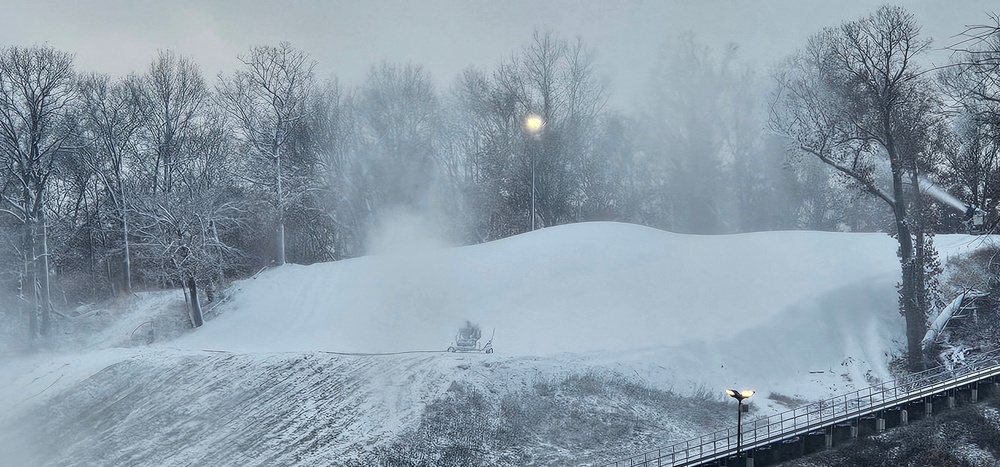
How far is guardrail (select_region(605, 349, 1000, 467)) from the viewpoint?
21.5 meters

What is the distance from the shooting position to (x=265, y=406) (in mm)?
26516

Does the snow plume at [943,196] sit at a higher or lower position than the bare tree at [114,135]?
lower

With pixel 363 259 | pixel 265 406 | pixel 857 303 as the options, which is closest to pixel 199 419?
pixel 265 406

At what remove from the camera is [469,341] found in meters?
30.8

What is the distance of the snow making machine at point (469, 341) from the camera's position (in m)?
30.5

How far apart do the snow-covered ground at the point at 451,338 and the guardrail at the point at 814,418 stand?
1565 millimetres

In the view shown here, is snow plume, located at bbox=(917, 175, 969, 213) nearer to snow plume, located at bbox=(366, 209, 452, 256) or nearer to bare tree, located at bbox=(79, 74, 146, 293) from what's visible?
snow plume, located at bbox=(366, 209, 452, 256)

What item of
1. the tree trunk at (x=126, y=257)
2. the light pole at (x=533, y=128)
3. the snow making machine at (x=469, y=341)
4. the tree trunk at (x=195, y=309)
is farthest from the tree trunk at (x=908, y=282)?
the tree trunk at (x=126, y=257)

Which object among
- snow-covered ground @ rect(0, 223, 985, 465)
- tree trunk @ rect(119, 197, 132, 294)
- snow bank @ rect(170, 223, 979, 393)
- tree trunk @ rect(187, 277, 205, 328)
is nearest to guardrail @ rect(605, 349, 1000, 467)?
snow-covered ground @ rect(0, 223, 985, 465)

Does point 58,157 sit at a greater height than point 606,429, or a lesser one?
greater

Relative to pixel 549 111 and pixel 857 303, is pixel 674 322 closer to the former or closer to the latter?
pixel 857 303

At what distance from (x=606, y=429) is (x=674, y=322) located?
8335mm

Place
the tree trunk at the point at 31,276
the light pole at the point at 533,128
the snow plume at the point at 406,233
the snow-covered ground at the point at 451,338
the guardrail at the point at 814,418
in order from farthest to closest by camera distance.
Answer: the light pole at the point at 533,128 < the snow plume at the point at 406,233 < the tree trunk at the point at 31,276 < the snow-covered ground at the point at 451,338 < the guardrail at the point at 814,418

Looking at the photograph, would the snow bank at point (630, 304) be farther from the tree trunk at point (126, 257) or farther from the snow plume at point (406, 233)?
the tree trunk at point (126, 257)
